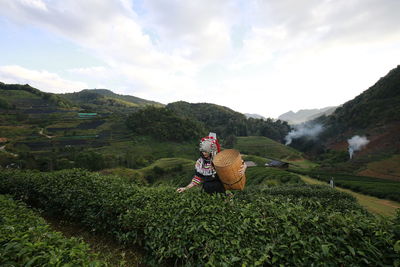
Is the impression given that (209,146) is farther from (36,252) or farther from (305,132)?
(305,132)

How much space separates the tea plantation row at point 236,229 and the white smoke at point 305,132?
8196cm

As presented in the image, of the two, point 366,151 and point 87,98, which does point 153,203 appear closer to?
point 366,151

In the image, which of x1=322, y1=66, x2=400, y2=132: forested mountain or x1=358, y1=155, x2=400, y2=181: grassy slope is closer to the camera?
x1=358, y1=155, x2=400, y2=181: grassy slope

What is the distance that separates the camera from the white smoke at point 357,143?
47.8 meters

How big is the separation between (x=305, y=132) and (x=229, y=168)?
294 ft

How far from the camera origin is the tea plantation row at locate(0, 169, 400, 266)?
1880 mm

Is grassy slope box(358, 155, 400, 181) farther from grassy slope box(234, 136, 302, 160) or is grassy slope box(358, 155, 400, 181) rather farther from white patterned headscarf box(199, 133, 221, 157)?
white patterned headscarf box(199, 133, 221, 157)

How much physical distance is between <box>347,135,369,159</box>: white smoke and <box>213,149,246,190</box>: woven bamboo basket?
54.0m

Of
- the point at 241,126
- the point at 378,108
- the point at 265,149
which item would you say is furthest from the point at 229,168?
the point at 241,126

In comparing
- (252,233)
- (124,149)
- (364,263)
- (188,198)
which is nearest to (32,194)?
(188,198)

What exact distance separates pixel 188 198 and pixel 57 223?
3951 millimetres

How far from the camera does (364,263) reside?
69.7 inches

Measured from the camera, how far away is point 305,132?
268 ft

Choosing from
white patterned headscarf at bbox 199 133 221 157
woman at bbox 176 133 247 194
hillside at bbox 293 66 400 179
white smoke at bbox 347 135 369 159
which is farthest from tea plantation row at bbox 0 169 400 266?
white smoke at bbox 347 135 369 159
